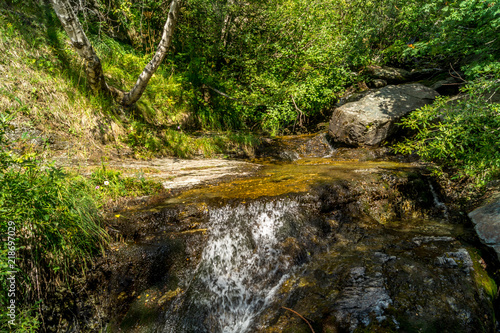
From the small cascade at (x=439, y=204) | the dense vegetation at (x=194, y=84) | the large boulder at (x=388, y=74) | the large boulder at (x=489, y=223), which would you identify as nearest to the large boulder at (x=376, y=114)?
the dense vegetation at (x=194, y=84)

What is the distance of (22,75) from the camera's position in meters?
4.52

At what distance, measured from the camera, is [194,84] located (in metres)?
8.24

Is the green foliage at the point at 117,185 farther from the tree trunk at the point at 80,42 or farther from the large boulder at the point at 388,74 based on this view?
the large boulder at the point at 388,74

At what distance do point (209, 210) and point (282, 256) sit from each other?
1332mm

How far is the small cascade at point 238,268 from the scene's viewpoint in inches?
112

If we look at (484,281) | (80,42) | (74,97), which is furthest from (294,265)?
(80,42)

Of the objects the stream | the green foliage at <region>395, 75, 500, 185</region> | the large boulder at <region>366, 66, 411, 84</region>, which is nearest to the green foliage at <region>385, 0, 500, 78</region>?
the green foliage at <region>395, 75, 500, 185</region>

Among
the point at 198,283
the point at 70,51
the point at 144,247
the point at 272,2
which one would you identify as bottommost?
the point at 198,283

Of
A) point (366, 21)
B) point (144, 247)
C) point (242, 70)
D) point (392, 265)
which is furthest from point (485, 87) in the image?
point (366, 21)

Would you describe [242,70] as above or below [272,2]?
below

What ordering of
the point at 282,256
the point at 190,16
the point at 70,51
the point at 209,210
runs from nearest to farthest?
the point at 282,256 → the point at 209,210 → the point at 70,51 → the point at 190,16

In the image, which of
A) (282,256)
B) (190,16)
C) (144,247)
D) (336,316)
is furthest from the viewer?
(190,16)

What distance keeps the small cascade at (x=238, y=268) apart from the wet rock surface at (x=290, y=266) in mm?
14

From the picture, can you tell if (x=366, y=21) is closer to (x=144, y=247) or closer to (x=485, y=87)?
(x=485, y=87)
